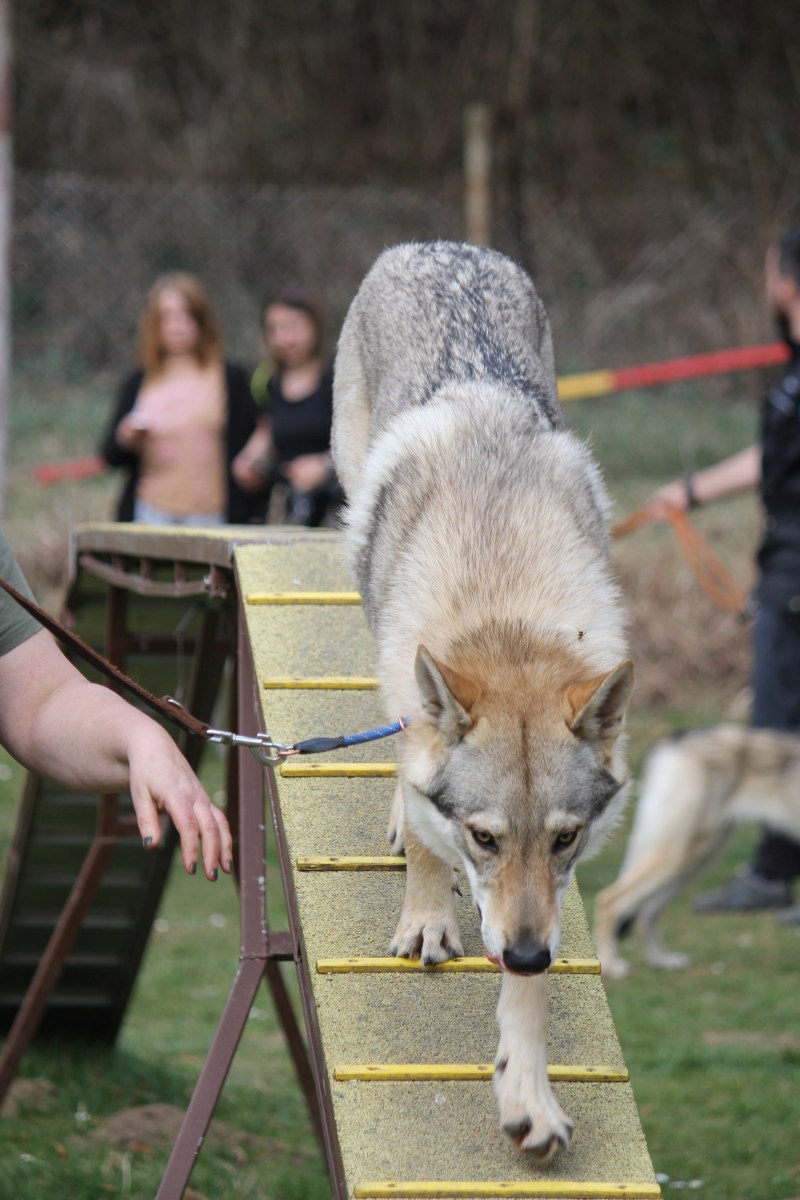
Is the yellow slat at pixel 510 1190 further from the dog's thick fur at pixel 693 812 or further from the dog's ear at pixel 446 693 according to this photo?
the dog's thick fur at pixel 693 812

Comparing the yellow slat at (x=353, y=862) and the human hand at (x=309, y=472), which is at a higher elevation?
the human hand at (x=309, y=472)

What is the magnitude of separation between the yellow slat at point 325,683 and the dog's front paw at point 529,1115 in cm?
124

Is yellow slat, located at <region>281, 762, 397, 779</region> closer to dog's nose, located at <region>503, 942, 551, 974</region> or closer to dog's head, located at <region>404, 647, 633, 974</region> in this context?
dog's head, located at <region>404, 647, 633, 974</region>

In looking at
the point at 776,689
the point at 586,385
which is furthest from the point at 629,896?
the point at 586,385

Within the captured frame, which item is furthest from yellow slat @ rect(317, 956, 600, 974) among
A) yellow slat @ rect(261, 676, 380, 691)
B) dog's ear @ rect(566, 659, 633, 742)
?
yellow slat @ rect(261, 676, 380, 691)

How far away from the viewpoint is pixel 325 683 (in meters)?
3.93

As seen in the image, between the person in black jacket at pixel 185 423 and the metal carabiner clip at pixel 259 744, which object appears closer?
the metal carabiner clip at pixel 259 744

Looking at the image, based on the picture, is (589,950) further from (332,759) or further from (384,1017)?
(332,759)

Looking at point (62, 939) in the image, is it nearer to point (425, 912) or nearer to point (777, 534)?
point (425, 912)

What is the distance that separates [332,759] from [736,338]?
878 centimetres

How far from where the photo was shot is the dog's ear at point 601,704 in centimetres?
280

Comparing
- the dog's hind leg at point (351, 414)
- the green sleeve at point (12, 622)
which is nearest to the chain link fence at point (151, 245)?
the dog's hind leg at point (351, 414)

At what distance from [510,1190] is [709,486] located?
474cm

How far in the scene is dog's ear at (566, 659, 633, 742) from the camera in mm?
2801
